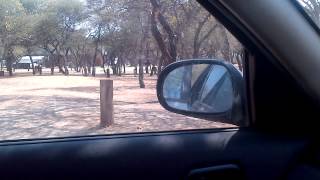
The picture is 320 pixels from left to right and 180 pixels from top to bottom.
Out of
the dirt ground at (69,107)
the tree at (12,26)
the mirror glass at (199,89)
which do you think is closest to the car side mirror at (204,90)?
the mirror glass at (199,89)

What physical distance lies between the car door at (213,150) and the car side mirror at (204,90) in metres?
0.05

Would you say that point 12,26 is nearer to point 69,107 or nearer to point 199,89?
point 69,107

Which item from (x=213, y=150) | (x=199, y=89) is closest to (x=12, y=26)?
(x=199, y=89)

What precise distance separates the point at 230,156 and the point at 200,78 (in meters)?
0.36

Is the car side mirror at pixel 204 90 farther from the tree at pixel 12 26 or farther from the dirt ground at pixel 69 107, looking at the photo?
the tree at pixel 12 26

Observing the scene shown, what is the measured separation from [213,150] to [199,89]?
0.30 m

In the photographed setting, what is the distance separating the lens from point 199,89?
6.26 ft

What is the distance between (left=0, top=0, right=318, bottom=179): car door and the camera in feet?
5.23

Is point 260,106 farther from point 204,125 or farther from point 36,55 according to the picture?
point 36,55

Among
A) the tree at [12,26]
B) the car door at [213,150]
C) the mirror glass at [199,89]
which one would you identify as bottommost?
the car door at [213,150]

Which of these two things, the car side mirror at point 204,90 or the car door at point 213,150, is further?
the car side mirror at point 204,90

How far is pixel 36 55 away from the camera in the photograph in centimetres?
454

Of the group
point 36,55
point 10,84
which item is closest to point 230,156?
point 36,55

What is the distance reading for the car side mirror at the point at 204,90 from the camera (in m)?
1.76
